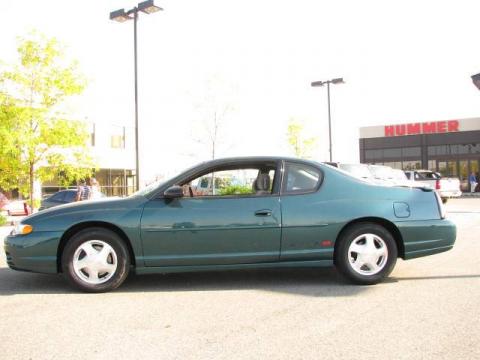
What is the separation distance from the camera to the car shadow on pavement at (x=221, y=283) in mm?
5430

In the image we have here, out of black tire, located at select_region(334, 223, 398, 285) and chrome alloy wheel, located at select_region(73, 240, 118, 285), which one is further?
black tire, located at select_region(334, 223, 398, 285)

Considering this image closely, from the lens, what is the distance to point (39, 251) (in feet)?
17.5

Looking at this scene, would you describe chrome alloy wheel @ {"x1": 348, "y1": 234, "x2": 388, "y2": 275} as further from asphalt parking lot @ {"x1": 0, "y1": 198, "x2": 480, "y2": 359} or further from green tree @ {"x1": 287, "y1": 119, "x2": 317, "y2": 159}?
green tree @ {"x1": 287, "y1": 119, "x2": 317, "y2": 159}

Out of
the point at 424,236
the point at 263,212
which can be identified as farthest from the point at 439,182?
the point at 263,212

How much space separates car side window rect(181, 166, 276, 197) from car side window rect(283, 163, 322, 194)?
0.55ft

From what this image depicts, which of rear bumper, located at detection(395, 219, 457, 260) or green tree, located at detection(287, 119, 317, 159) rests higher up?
green tree, located at detection(287, 119, 317, 159)

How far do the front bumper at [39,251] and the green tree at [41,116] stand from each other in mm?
12120

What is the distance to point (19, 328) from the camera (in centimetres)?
405

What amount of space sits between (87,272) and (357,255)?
289 cm

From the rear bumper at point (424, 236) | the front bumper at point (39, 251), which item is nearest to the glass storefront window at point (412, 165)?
the rear bumper at point (424, 236)

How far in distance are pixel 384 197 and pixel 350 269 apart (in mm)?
886

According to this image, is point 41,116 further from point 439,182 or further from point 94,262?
point 439,182

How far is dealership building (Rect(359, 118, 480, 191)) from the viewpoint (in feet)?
127

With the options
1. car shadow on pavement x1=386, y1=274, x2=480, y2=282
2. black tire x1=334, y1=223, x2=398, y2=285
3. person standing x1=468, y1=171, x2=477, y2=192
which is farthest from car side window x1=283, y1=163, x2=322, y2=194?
person standing x1=468, y1=171, x2=477, y2=192
